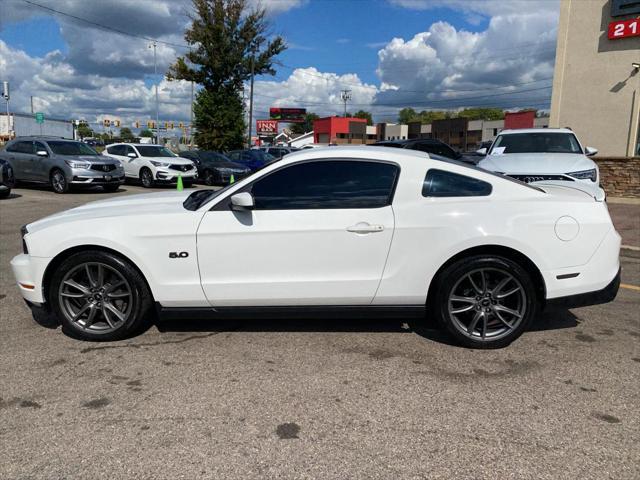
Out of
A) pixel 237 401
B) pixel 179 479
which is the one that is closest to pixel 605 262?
pixel 237 401

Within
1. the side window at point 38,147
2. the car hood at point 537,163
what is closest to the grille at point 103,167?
the side window at point 38,147

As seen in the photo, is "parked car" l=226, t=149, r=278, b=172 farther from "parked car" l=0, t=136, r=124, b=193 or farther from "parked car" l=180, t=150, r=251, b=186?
"parked car" l=0, t=136, r=124, b=193

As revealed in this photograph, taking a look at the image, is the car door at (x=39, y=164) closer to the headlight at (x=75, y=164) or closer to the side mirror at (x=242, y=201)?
the headlight at (x=75, y=164)

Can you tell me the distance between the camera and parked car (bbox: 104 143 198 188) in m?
17.8

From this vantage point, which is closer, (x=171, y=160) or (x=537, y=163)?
(x=537, y=163)

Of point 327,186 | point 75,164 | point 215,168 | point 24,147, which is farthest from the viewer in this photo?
point 215,168

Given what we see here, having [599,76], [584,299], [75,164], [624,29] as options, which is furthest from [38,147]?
[624,29]

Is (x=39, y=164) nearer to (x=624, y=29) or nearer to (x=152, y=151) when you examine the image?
(x=152, y=151)

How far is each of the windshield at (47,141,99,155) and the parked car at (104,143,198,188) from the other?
2.32 metres

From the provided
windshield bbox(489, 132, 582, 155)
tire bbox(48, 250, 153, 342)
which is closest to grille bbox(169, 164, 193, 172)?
windshield bbox(489, 132, 582, 155)

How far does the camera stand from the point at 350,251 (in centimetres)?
377

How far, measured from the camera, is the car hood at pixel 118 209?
397cm

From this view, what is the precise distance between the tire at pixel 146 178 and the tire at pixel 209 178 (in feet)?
7.17

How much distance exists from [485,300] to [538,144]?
6.57 metres
